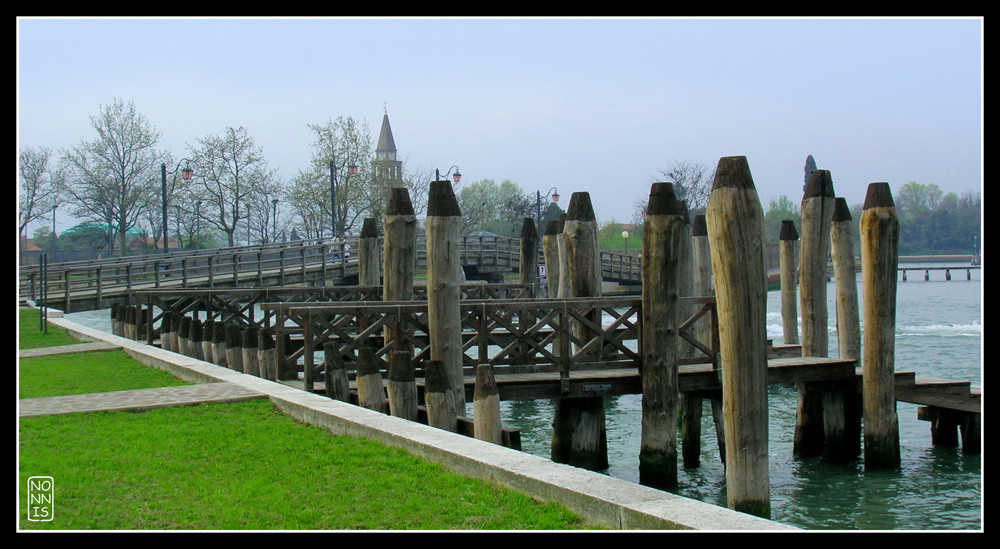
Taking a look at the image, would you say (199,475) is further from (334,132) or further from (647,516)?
(334,132)

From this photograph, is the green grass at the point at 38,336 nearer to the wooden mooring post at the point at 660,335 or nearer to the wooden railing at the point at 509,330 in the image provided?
the wooden railing at the point at 509,330

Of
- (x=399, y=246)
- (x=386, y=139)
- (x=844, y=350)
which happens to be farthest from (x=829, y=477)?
(x=386, y=139)

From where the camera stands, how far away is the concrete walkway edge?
224 inches

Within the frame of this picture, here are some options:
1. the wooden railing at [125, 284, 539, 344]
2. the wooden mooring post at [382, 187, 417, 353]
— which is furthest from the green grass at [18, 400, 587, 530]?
the wooden railing at [125, 284, 539, 344]

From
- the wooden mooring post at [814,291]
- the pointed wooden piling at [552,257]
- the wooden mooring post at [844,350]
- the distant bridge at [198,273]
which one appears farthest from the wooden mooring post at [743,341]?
the distant bridge at [198,273]

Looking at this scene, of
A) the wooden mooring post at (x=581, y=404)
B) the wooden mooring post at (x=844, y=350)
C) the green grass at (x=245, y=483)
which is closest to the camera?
the green grass at (x=245, y=483)

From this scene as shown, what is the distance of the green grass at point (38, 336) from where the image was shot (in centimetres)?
2017

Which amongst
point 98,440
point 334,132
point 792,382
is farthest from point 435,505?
point 334,132

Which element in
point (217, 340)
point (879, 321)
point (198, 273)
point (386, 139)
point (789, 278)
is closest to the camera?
point (879, 321)

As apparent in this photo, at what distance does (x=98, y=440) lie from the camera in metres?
8.70

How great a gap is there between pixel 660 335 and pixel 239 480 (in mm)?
5303

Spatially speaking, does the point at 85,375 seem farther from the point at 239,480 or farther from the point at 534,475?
the point at 534,475

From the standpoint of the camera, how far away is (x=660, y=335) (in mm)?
11164
